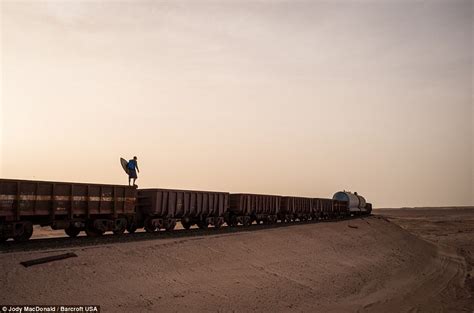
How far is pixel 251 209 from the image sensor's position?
3212 cm

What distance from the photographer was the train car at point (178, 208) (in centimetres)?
2284

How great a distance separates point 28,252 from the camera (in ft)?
45.2

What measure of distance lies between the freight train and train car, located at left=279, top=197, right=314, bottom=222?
432 centimetres

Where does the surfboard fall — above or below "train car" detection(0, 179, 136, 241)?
above

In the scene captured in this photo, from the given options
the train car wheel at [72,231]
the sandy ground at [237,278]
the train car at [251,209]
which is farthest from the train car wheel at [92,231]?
the train car at [251,209]

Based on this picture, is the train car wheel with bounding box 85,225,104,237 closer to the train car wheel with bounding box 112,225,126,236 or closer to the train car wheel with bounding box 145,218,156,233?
the train car wheel with bounding box 112,225,126,236

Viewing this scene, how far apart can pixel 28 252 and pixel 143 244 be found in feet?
14.2

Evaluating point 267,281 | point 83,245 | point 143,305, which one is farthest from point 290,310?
point 83,245

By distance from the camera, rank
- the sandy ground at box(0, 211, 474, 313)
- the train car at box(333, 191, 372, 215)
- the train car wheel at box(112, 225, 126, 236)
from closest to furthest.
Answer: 1. the sandy ground at box(0, 211, 474, 313)
2. the train car wheel at box(112, 225, 126, 236)
3. the train car at box(333, 191, 372, 215)

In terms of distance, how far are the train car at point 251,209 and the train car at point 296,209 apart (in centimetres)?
121

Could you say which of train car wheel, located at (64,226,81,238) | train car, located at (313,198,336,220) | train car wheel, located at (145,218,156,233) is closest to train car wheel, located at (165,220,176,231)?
train car wheel, located at (145,218,156,233)

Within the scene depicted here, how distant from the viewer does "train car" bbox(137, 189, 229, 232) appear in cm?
2284

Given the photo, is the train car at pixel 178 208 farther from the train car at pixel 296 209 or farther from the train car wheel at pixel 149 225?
the train car at pixel 296 209

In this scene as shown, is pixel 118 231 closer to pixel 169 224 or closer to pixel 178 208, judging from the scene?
pixel 169 224
